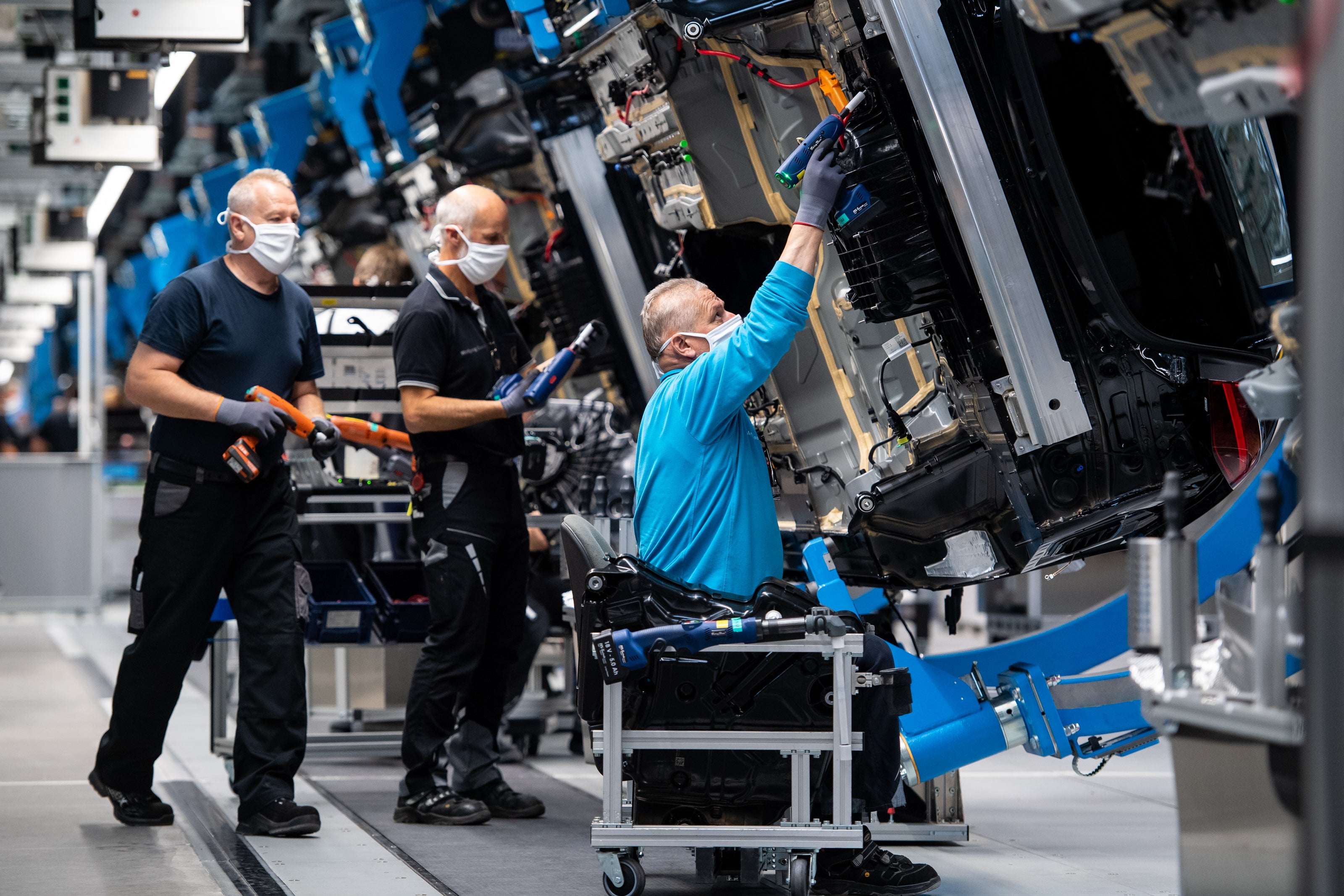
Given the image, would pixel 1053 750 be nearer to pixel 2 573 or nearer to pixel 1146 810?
pixel 1146 810

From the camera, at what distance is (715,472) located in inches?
141

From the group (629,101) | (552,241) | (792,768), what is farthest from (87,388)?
(792,768)

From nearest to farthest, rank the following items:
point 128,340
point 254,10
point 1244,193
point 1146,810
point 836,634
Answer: point 836,634 < point 1244,193 < point 1146,810 < point 254,10 < point 128,340

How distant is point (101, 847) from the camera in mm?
4242

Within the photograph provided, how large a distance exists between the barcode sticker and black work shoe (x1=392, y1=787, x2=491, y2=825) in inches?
73.9

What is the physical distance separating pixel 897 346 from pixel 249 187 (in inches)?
79.7

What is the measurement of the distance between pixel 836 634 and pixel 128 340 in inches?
936

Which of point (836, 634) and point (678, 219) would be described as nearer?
point (836, 634)

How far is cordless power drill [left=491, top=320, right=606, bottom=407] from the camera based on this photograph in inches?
183

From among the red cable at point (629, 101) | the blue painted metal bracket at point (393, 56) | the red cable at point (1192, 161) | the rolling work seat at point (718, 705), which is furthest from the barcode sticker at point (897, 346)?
the blue painted metal bracket at point (393, 56)

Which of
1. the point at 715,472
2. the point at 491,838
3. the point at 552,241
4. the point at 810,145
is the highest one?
the point at 552,241

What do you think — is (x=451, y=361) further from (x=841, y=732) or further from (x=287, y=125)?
(x=287, y=125)

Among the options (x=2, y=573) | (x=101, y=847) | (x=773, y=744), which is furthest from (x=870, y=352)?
(x=2, y=573)

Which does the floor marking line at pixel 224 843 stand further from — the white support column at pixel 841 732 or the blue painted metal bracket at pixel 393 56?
the blue painted metal bracket at pixel 393 56
